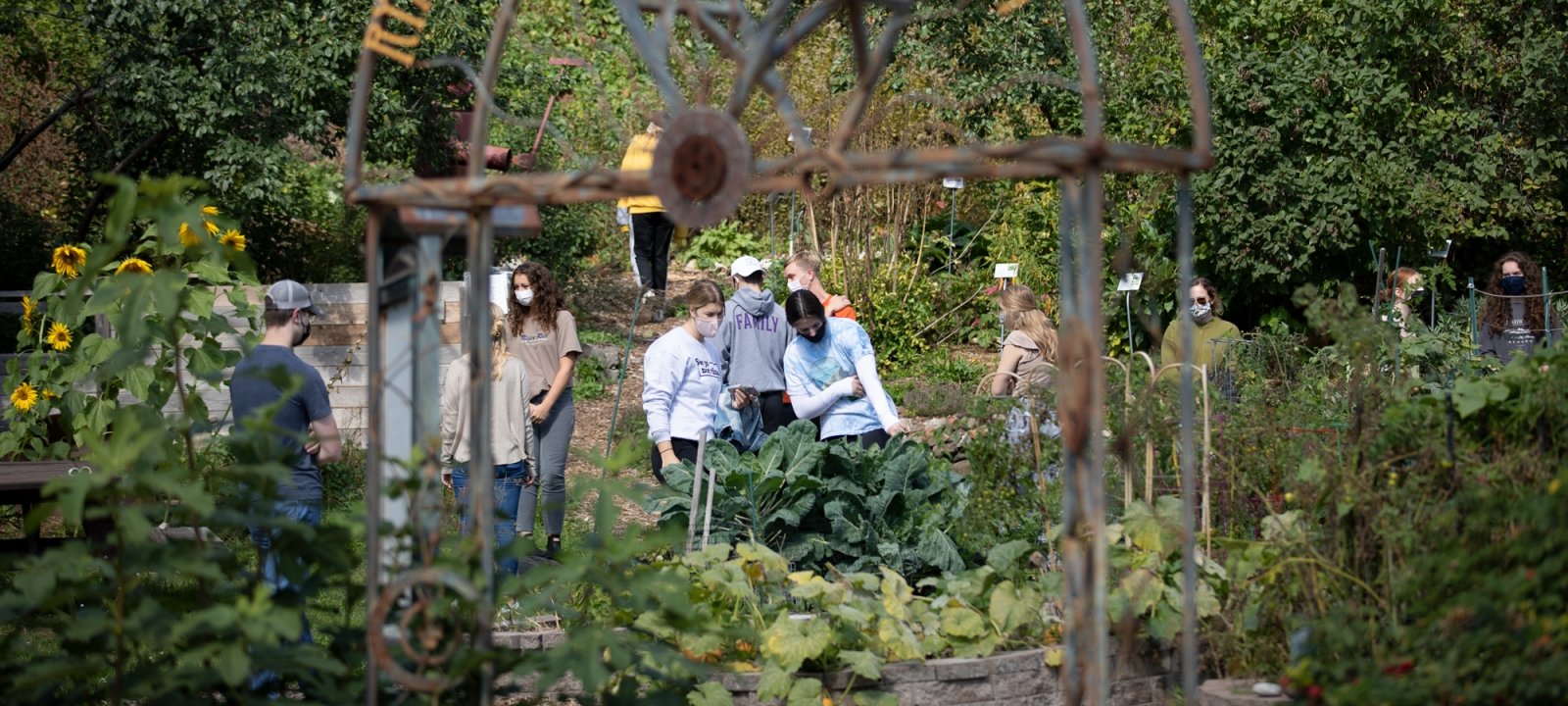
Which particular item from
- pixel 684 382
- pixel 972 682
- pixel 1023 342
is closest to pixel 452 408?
pixel 684 382

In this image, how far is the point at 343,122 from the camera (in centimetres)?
1110

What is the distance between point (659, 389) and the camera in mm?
6645

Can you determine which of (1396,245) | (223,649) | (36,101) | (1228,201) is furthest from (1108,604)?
(36,101)

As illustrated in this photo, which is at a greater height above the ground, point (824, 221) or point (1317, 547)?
point (824, 221)

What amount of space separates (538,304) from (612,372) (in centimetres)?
429

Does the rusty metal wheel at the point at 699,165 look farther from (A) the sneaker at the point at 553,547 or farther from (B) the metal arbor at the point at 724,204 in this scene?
(A) the sneaker at the point at 553,547

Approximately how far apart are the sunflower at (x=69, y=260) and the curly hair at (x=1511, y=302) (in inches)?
292

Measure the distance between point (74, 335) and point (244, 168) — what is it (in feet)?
7.92

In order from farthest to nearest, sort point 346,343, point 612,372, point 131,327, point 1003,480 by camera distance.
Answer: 1. point 612,372
2. point 346,343
3. point 1003,480
4. point 131,327

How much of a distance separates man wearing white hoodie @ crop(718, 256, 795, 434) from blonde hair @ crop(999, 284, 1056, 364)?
1.02 meters

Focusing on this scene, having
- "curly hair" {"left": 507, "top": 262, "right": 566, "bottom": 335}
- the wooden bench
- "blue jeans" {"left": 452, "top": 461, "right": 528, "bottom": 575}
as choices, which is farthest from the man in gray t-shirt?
"curly hair" {"left": 507, "top": 262, "right": 566, "bottom": 335}

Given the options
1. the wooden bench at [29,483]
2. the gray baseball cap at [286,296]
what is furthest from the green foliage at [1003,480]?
the wooden bench at [29,483]

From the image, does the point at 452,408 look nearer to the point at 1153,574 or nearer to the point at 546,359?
the point at 546,359

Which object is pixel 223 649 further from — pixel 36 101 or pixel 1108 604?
pixel 36 101
